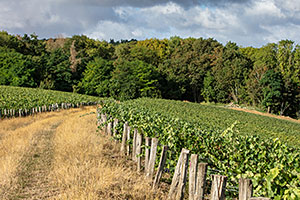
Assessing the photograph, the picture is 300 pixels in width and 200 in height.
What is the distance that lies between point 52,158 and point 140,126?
341cm

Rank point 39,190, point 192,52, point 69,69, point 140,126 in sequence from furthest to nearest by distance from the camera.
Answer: point 192,52, point 69,69, point 140,126, point 39,190

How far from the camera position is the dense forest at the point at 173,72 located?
5512 cm

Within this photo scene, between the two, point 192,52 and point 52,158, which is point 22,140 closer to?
point 52,158

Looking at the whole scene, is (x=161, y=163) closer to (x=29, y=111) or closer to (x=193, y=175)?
(x=193, y=175)

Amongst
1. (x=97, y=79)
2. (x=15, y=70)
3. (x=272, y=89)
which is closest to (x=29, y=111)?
(x=15, y=70)

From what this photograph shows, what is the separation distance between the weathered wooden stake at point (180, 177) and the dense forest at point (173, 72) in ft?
161

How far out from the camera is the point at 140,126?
366 inches

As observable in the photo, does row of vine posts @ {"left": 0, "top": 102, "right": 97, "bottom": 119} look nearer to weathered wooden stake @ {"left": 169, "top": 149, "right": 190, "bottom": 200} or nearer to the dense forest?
weathered wooden stake @ {"left": 169, "top": 149, "right": 190, "bottom": 200}

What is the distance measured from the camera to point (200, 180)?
5.00m

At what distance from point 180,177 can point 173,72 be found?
199 feet

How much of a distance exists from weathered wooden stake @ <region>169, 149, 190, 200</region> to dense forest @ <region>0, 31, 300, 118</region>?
4898 centimetres

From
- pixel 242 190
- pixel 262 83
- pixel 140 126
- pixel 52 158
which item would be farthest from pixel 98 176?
pixel 262 83

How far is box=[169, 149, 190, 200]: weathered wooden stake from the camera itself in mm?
5582

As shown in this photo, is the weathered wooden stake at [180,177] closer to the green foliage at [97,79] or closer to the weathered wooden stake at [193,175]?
the weathered wooden stake at [193,175]
